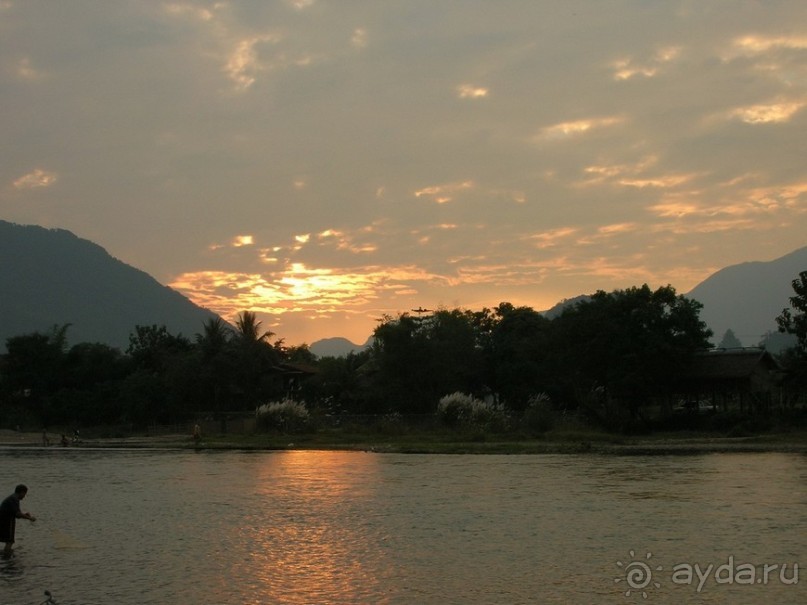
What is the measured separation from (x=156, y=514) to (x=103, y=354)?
235ft

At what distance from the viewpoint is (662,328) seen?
203ft

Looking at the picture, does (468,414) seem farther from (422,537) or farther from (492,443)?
(422,537)

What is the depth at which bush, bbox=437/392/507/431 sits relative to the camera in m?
61.6

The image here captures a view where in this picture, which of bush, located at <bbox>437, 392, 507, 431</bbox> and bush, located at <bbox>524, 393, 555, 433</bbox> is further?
bush, located at <bbox>437, 392, 507, 431</bbox>

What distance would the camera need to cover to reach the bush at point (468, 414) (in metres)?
61.6

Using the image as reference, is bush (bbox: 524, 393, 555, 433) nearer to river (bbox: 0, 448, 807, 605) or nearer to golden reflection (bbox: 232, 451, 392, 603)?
river (bbox: 0, 448, 807, 605)

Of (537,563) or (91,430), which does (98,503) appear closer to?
(537,563)

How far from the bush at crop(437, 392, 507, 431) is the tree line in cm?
586

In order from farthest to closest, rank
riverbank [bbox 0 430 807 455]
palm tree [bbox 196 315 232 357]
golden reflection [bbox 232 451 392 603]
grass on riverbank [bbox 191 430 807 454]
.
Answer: palm tree [bbox 196 315 232 357] < grass on riverbank [bbox 191 430 807 454] < riverbank [bbox 0 430 807 455] < golden reflection [bbox 232 451 392 603]

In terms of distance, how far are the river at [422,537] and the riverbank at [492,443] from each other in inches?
361

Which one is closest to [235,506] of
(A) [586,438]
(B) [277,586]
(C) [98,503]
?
(C) [98,503]

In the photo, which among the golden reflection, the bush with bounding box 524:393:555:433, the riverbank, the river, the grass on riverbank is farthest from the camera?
the bush with bounding box 524:393:555:433

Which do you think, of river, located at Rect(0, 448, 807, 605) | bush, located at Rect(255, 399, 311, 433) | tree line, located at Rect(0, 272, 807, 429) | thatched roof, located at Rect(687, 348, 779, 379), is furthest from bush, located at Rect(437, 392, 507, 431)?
river, located at Rect(0, 448, 807, 605)

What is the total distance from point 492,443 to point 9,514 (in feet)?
125
